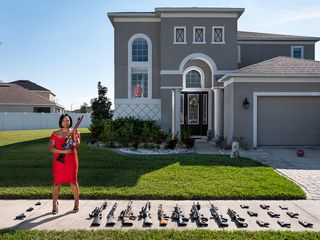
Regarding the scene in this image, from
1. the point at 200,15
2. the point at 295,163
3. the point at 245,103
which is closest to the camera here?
the point at 295,163

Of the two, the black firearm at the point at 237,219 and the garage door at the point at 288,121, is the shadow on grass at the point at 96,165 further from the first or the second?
the garage door at the point at 288,121

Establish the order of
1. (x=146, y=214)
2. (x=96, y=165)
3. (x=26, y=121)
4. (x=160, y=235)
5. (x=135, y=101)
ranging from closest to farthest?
(x=160, y=235)
(x=146, y=214)
(x=96, y=165)
(x=135, y=101)
(x=26, y=121)

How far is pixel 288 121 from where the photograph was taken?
1380cm

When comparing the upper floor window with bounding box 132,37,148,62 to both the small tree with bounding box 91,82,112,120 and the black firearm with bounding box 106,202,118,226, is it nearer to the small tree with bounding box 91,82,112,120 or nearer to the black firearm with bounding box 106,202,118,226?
the small tree with bounding box 91,82,112,120

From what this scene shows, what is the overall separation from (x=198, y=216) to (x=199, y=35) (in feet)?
44.2

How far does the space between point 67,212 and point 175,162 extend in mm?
5091

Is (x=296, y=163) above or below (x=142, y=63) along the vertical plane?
below

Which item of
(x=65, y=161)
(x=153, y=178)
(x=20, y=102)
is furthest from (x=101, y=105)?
(x=20, y=102)

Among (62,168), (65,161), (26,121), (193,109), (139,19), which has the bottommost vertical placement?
(62,168)

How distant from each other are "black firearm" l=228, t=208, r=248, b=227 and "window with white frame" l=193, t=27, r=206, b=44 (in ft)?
42.5

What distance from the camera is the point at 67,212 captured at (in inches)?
215

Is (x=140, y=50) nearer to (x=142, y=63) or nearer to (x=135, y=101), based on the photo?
(x=142, y=63)

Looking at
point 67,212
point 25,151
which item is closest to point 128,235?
point 67,212

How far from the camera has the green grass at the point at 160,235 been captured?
4.34 m
